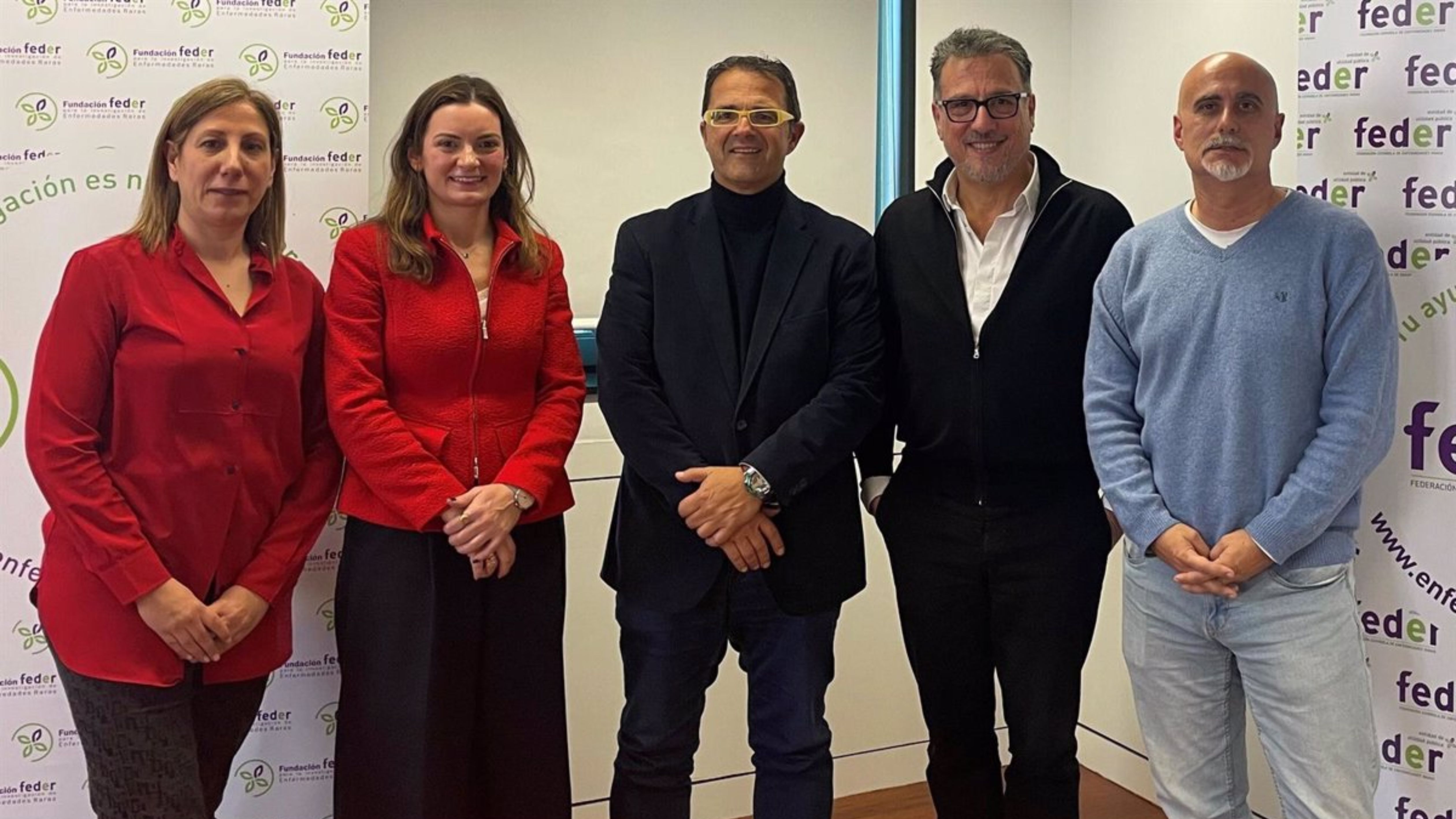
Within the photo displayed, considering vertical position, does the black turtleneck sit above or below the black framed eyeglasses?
below

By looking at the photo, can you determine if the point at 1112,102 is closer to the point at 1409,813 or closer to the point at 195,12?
the point at 1409,813

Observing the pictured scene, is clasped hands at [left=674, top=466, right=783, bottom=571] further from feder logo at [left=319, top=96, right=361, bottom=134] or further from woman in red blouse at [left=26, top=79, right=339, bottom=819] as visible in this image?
feder logo at [left=319, top=96, right=361, bottom=134]

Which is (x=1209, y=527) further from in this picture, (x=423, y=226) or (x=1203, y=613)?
(x=423, y=226)

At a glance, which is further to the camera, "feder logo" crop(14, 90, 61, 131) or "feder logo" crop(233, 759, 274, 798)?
"feder logo" crop(233, 759, 274, 798)

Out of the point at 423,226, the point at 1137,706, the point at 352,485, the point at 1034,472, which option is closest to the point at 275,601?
the point at 352,485

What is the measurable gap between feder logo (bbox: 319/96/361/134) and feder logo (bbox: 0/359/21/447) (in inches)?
31.7

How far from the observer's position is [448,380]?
2215mm

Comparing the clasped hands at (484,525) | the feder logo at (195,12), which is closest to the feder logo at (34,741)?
the clasped hands at (484,525)

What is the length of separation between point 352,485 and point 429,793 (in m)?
0.60

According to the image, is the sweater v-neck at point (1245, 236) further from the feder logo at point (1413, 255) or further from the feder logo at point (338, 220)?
the feder logo at point (338, 220)

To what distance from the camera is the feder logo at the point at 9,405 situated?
233 centimetres

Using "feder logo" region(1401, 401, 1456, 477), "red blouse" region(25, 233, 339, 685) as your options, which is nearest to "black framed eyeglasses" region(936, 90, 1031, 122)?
"feder logo" region(1401, 401, 1456, 477)

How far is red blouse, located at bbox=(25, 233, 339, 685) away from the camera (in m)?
1.97

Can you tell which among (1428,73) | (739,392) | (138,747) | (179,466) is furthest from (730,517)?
(1428,73)
